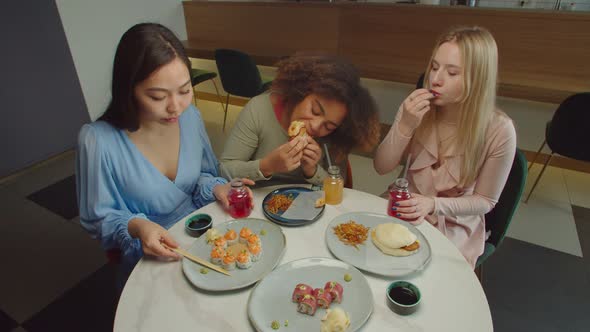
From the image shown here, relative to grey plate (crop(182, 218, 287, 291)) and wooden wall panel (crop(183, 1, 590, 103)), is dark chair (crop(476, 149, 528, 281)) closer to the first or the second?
grey plate (crop(182, 218, 287, 291))

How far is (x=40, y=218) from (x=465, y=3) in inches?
156

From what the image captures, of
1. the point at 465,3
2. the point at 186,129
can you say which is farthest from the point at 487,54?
the point at 465,3

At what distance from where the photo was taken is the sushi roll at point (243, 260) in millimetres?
1097

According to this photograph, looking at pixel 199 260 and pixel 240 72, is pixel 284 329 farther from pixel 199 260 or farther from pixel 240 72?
pixel 240 72

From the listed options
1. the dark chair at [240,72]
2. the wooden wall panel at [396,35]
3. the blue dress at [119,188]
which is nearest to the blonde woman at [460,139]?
the blue dress at [119,188]

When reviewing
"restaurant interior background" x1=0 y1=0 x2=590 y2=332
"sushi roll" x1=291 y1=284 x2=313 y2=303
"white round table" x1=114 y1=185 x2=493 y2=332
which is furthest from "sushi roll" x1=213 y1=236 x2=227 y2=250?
"restaurant interior background" x1=0 y1=0 x2=590 y2=332

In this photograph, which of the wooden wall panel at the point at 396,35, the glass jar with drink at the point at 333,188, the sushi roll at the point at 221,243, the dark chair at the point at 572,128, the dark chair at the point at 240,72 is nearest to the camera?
the sushi roll at the point at 221,243

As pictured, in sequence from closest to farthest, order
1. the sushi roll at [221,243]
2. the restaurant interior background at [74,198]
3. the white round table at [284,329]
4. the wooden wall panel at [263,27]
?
1. the white round table at [284,329]
2. the sushi roll at [221,243]
3. the restaurant interior background at [74,198]
4. the wooden wall panel at [263,27]

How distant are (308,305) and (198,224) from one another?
1.73 feet

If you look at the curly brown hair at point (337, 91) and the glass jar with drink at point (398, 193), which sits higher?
the curly brown hair at point (337, 91)

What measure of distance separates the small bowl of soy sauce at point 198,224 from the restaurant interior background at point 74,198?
3.31 feet

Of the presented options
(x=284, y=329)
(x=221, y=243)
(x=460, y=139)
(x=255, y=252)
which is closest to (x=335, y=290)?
(x=284, y=329)

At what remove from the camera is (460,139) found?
57.6 inches

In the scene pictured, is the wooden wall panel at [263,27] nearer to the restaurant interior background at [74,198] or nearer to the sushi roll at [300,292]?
the restaurant interior background at [74,198]
